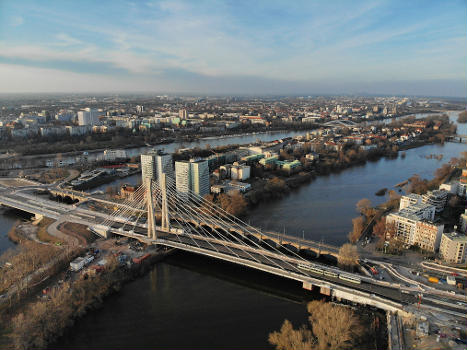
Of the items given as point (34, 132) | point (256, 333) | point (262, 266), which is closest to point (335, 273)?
point (262, 266)

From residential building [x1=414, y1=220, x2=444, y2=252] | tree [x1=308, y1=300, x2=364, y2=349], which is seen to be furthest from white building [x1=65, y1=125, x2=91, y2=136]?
tree [x1=308, y1=300, x2=364, y2=349]

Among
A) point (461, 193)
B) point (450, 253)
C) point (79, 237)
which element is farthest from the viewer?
point (461, 193)

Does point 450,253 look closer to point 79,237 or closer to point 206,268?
point 206,268

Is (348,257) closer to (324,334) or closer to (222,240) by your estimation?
(324,334)

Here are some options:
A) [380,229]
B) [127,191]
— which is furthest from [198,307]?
[127,191]

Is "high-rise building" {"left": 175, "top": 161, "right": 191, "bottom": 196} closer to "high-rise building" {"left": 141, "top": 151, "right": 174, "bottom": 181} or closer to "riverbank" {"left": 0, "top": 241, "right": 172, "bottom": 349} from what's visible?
"high-rise building" {"left": 141, "top": 151, "right": 174, "bottom": 181}

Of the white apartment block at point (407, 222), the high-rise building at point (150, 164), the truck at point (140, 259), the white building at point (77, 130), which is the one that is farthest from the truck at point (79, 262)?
the white building at point (77, 130)

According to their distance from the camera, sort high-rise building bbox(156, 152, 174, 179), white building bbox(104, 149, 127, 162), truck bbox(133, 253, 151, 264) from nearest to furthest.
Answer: truck bbox(133, 253, 151, 264)
high-rise building bbox(156, 152, 174, 179)
white building bbox(104, 149, 127, 162)
